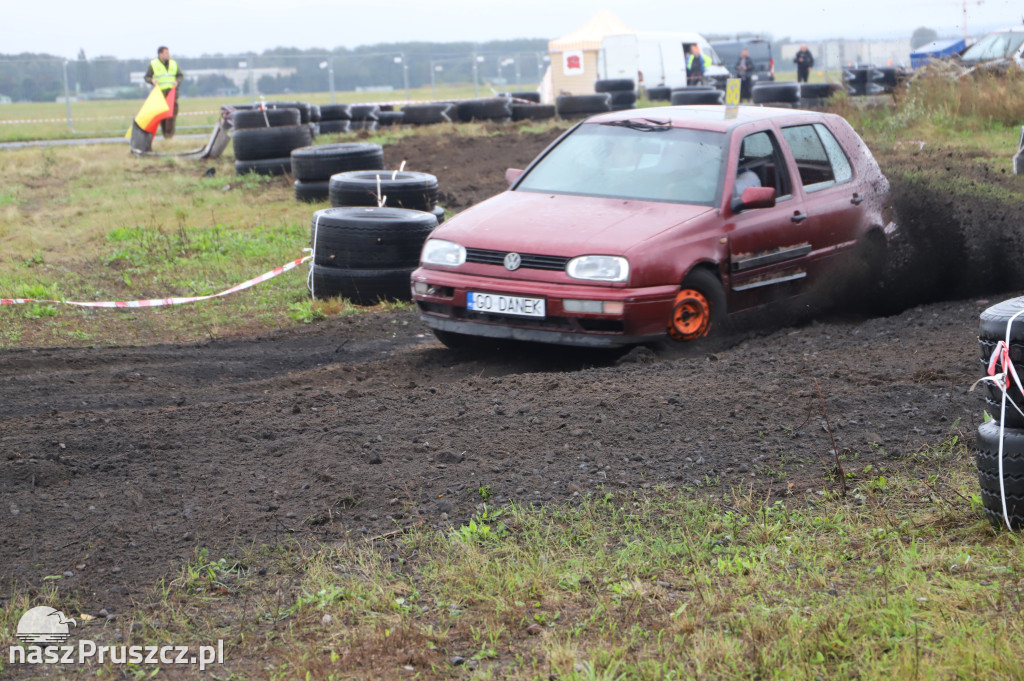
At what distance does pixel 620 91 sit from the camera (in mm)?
30312

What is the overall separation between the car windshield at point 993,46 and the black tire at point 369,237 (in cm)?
2250

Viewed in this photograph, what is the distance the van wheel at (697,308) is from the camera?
6.62m

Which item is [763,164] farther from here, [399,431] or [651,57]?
[651,57]

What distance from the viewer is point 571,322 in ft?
21.1

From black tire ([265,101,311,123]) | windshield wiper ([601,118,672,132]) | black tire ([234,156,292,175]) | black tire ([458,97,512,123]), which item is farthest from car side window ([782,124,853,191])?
black tire ([458,97,512,123])

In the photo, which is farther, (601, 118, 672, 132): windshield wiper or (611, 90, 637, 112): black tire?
(611, 90, 637, 112): black tire

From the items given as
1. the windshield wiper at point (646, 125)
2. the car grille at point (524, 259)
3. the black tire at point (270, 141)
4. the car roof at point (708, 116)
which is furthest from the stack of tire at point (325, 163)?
the car grille at point (524, 259)

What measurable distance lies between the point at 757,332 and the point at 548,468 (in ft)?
10.6

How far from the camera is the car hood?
21.3 feet

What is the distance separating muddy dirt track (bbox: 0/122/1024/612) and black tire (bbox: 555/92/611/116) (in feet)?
64.4

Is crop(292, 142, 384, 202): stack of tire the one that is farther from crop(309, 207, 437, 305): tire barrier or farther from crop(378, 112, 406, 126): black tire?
crop(378, 112, 406, 126): black tire

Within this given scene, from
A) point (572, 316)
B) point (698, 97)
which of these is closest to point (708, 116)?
point (572, 316)

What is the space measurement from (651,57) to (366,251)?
3131cm

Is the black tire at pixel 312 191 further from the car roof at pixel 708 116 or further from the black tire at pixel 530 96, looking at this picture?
the black tire at pixel 530 96
